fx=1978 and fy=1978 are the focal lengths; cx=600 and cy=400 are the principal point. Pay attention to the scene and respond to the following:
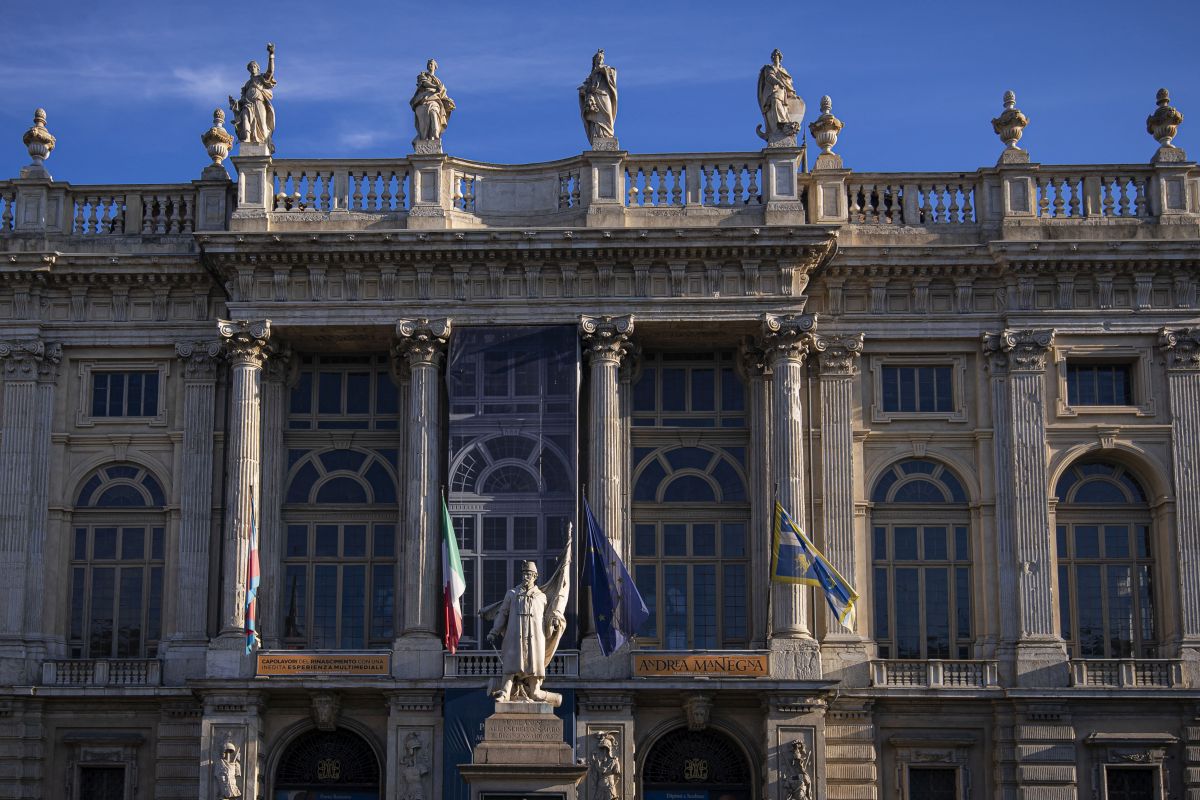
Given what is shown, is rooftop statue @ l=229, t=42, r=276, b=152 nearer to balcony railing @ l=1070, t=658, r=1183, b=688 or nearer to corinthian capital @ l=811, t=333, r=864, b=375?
corinthian capital @ l=811, t=333, r=864, b=375

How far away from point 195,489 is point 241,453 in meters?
1.66

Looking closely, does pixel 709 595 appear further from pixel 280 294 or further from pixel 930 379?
pixel 280 294

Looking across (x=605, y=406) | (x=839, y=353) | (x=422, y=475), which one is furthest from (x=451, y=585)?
(x=839, y=353)

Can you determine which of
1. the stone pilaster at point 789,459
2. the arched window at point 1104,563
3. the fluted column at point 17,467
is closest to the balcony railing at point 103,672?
the fluted column at point 17,467

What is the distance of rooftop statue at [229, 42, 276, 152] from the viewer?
1620 inches

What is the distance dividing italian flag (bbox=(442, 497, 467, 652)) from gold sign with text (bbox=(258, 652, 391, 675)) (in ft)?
5.11

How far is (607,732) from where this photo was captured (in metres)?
37.8

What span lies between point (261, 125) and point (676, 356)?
9.91 meters

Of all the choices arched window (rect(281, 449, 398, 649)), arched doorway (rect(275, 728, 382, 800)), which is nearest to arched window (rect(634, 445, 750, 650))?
arched window (rect(281, 449, 398, 649))

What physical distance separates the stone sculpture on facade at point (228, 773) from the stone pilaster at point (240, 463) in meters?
1.82

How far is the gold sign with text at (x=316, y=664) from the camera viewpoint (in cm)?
3825

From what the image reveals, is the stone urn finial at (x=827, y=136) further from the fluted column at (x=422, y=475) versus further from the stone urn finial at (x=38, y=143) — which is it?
the stone urn finial at (x=38, y=143)

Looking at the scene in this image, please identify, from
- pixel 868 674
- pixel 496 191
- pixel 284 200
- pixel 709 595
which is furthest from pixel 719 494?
pixel 284 200

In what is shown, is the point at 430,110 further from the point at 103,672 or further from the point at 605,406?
the point at 103,672
